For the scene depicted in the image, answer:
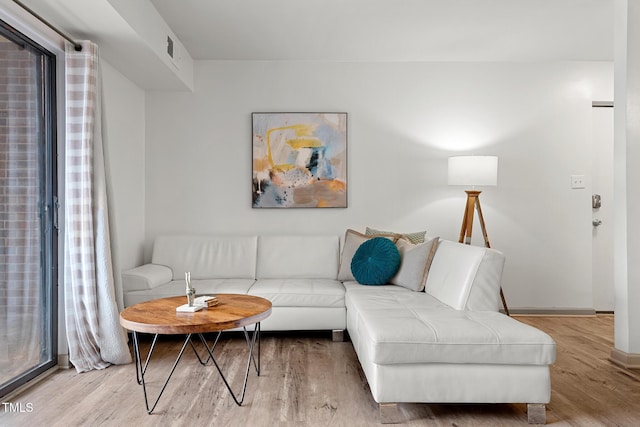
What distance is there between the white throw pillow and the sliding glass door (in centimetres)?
247

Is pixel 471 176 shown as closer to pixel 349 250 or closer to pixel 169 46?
pixel 349 250

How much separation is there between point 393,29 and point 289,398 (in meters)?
2.93

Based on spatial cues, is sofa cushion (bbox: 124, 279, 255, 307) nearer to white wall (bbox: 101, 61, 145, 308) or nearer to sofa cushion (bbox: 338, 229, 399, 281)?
white wall (bbox: 101, 61, 145, 308)

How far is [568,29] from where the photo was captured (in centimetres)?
386

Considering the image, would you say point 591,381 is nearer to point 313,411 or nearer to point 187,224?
point 313,411

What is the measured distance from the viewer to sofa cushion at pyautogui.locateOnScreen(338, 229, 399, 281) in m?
4.04

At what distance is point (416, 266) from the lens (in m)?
3.55

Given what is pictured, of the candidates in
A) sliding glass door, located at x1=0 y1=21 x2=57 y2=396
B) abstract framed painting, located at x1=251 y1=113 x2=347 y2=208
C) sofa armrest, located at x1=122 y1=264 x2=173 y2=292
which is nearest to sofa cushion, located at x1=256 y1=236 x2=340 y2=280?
abstract framed painting, located at x1=251 y1=113 x2=347 y2=208

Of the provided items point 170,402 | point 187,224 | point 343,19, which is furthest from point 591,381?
point 187,224

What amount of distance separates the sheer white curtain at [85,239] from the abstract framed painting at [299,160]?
1704mm

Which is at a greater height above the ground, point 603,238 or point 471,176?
point 471,176

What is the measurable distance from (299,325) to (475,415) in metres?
1.61

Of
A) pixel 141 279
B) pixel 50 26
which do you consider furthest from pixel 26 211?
pixel 50 26

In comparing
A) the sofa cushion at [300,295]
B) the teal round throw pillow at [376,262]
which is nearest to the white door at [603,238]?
the teal round throw pillow at [376,262]
